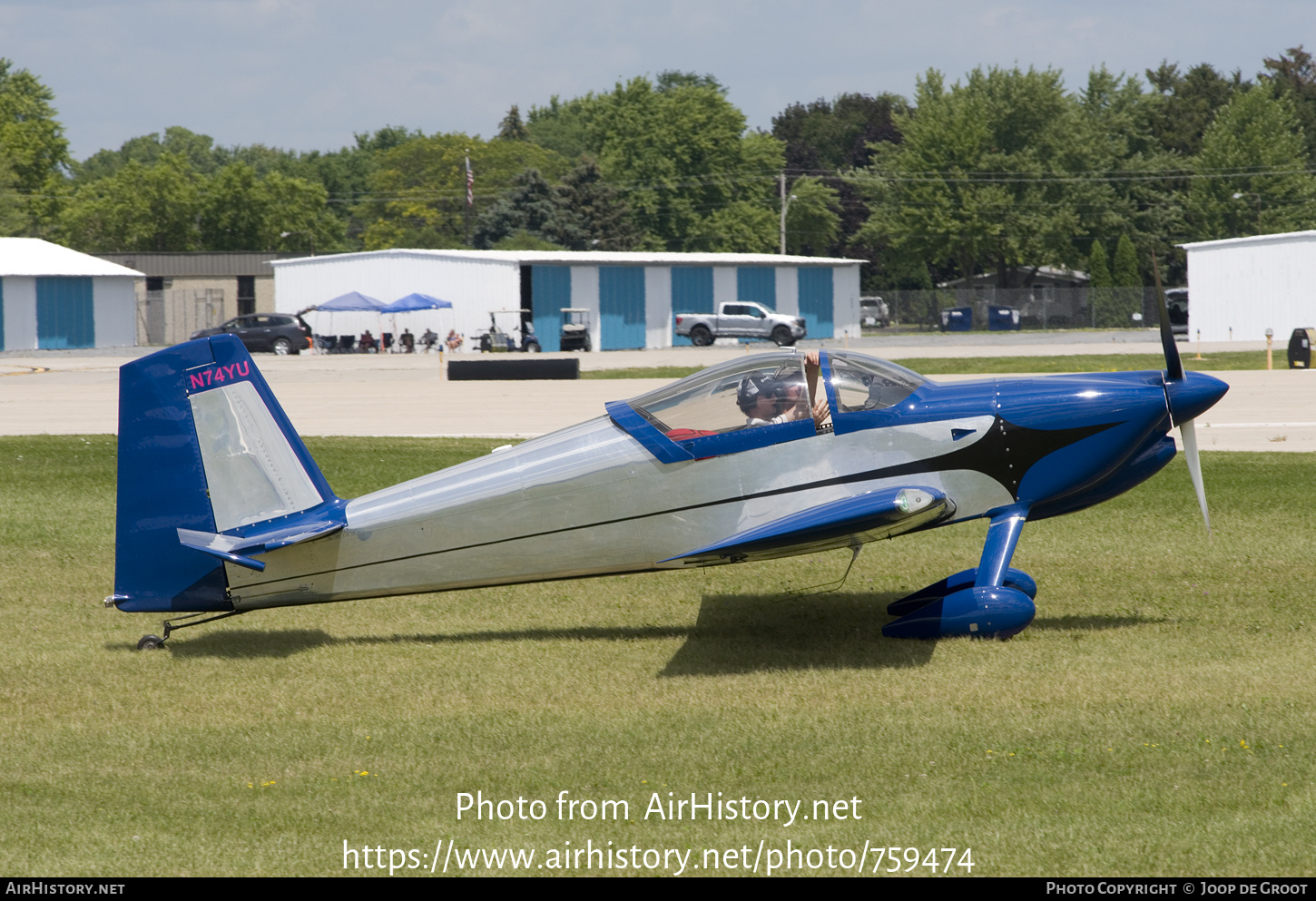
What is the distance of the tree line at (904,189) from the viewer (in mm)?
91000

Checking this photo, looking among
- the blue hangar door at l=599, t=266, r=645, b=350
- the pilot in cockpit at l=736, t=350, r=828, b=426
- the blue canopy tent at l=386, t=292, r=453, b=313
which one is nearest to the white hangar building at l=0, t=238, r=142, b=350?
the blue canopy tent at l=386, t=292, r=453, b=313

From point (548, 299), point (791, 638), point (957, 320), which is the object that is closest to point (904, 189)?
point (957, 320)

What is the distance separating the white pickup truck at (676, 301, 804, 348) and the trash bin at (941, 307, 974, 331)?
20172mm

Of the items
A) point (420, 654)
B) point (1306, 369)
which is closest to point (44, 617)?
point (420, 654)

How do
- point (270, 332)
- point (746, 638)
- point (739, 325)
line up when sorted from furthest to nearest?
point (739, 325)
point (270, 332)
point (746, 638)

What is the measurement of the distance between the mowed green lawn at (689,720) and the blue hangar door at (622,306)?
4715 cm

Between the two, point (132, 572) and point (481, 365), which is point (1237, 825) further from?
point (481, 365)

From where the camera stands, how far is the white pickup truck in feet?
192

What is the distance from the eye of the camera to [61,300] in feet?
196

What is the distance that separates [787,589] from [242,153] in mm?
193820

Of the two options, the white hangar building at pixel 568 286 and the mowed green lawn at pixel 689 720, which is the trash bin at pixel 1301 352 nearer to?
the mowed green lawn at pixel 689 720

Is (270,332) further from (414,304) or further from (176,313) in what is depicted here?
(176,313)

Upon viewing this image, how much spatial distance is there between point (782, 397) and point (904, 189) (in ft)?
296

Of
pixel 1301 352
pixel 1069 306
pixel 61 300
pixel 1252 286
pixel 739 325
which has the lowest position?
pixel 1301 352
